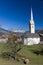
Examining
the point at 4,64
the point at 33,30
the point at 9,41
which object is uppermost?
the point at 33,30

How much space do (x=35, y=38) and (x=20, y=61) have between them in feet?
52.2

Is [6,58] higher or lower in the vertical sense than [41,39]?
lower

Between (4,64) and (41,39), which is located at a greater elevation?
(41,39)

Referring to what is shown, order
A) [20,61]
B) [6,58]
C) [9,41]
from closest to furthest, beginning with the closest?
1. [20,61]
2. [6,58]
3. [9,41]

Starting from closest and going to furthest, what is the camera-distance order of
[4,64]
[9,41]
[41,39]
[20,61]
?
1. [4,64]
2. [20,61]
3. [9,41]
4. [41,39]

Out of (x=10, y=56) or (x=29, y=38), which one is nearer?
(x=10, y=56)

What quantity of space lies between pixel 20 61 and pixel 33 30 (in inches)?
794

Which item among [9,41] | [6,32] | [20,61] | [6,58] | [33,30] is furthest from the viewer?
[33,30]

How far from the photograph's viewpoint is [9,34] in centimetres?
2781

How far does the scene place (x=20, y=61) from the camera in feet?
39.9

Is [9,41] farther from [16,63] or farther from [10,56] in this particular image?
[16,63]

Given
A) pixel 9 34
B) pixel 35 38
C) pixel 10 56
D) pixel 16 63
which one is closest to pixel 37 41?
pixel 35 38

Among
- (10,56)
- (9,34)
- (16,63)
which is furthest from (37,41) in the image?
(16,63)

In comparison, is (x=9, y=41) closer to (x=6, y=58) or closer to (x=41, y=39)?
(x=41, y=39)
